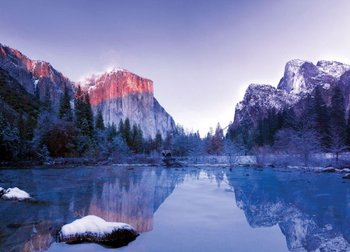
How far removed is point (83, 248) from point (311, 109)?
61658mm

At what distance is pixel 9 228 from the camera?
9.48 metres

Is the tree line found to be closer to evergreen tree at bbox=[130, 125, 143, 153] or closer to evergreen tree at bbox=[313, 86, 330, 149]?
evergreen tree at bbox=[313, 86, 330, 149]

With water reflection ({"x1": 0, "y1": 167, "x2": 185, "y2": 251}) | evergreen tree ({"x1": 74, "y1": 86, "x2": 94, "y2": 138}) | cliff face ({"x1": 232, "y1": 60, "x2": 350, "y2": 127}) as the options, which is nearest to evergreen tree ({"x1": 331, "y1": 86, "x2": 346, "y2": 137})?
water reflection ({"x1": 0, "y1": 167, "x2": 185, "y2": 251})

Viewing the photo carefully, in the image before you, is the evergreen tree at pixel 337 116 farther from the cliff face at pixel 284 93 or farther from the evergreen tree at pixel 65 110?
the cliff face at pixel 284 93

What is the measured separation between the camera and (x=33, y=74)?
561 feet

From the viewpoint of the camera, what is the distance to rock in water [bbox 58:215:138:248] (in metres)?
8.16

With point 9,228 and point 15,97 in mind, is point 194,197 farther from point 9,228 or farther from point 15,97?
point 15,97

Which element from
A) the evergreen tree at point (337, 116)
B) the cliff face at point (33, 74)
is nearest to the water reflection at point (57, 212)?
the evergreen tree at point (337, 116)

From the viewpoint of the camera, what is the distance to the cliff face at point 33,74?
14600 cm

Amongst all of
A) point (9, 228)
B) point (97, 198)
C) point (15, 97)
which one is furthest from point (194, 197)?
point (15, 97)

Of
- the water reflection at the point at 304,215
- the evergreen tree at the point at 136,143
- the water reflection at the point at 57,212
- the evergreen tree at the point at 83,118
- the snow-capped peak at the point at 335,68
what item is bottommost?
the water reflection at the point at 304,215

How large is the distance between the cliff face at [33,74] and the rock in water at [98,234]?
141 m

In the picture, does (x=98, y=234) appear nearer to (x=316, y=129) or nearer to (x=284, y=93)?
(x=316, y=129)

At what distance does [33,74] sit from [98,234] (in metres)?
183
